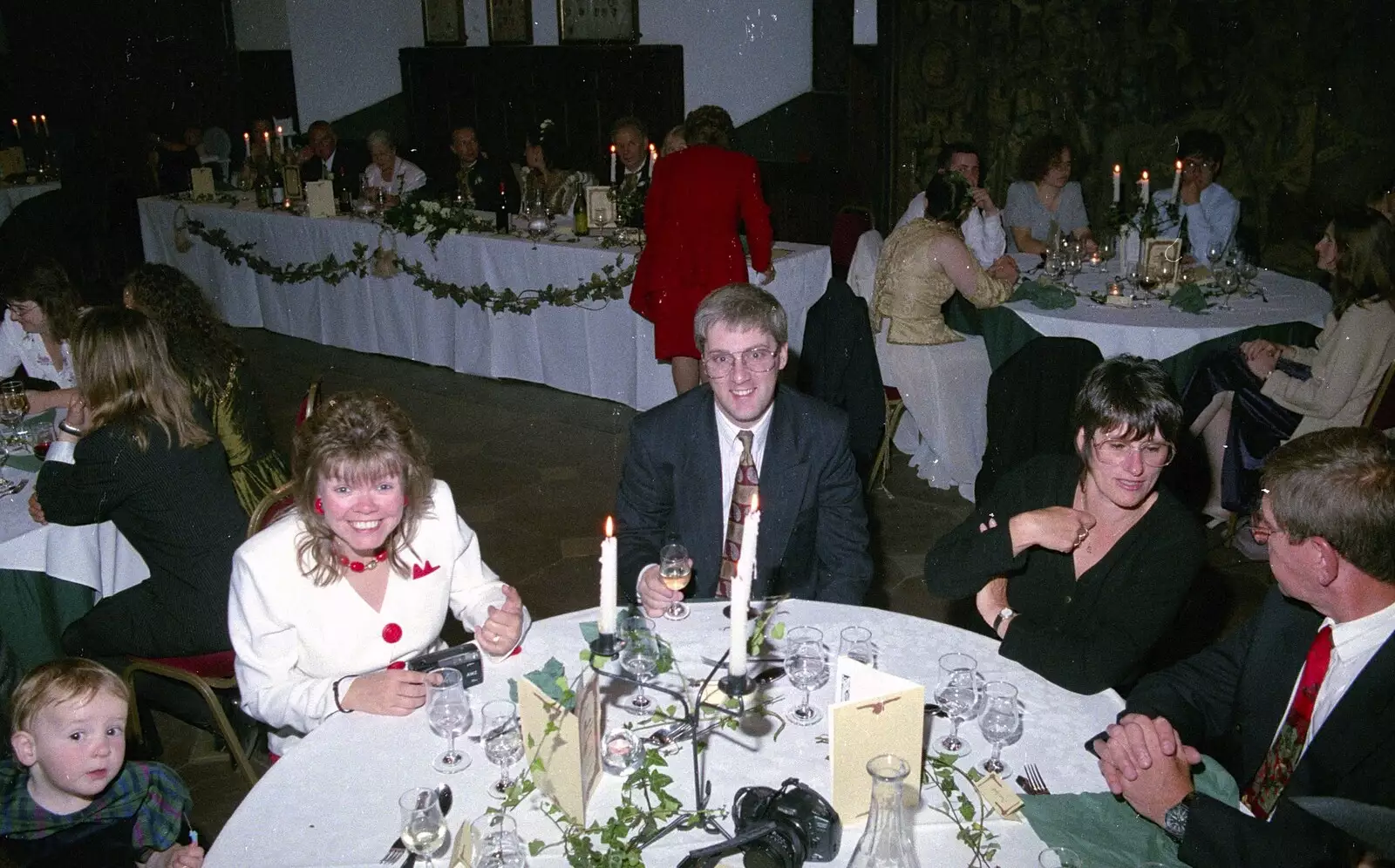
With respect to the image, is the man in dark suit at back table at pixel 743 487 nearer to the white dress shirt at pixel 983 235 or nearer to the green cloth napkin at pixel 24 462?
the green cloth napkin at pixel 24 462

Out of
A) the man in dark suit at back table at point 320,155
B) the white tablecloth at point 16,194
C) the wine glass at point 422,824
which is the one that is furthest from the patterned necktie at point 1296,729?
the white tablecloth at point 16,194

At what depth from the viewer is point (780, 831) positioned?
1562 millimetres

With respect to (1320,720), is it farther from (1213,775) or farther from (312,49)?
A: (312,49)

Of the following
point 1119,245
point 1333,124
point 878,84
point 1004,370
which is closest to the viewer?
point 1004,370

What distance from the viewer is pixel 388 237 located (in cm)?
681

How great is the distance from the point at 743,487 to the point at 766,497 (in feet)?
0.30

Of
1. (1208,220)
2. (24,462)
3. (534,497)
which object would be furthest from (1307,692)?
(1208,220)

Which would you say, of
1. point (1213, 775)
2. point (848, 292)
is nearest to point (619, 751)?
point (1213, 775)

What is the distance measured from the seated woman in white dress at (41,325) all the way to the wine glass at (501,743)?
2.54m

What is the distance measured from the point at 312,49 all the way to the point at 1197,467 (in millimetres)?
10995

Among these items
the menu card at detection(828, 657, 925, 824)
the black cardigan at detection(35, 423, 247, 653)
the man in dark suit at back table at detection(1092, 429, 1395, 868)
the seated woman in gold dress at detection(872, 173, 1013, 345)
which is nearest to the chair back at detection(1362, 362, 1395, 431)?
the seated woman in gold dress at detection(872, 173, 1013, 345)

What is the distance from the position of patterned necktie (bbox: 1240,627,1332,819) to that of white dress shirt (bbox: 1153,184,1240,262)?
167 inches

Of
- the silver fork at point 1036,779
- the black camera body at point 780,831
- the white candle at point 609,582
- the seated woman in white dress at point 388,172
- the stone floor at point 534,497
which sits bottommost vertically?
the stone floor at point 534,497

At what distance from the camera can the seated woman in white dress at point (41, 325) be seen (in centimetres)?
384
